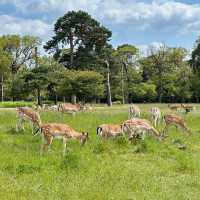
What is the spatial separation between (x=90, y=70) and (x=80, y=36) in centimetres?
488

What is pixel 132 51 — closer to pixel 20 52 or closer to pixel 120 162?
pixel 20 52

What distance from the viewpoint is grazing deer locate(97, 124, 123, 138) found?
60.1 feet

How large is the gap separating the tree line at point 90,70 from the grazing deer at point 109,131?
44.2 metres

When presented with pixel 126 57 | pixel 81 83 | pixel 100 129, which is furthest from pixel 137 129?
pixel 126 57

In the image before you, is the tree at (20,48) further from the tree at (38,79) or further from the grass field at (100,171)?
the grass field at (100,171)

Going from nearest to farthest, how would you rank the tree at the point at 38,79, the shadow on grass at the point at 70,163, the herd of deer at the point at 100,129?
the shadow on grass at the point at 70,163 < the herd of deer at the point at 100,129 < the tree at the point at 38,79

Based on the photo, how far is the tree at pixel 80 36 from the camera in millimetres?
68812

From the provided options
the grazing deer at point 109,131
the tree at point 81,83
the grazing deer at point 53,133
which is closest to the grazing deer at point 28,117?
the grazing deer at point 109,131

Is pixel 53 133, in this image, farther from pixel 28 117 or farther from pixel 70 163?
pixel 28 117

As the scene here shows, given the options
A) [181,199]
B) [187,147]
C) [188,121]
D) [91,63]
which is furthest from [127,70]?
[181,199]

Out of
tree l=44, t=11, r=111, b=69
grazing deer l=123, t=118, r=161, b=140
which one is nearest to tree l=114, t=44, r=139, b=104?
tree l=44, t=11, r=111, b=69

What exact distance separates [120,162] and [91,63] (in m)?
56.5

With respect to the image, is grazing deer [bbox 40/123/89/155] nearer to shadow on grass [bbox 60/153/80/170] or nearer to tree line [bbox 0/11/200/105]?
shadow on grass [bbox 60/153/80/170]

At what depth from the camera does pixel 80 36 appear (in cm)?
6981
